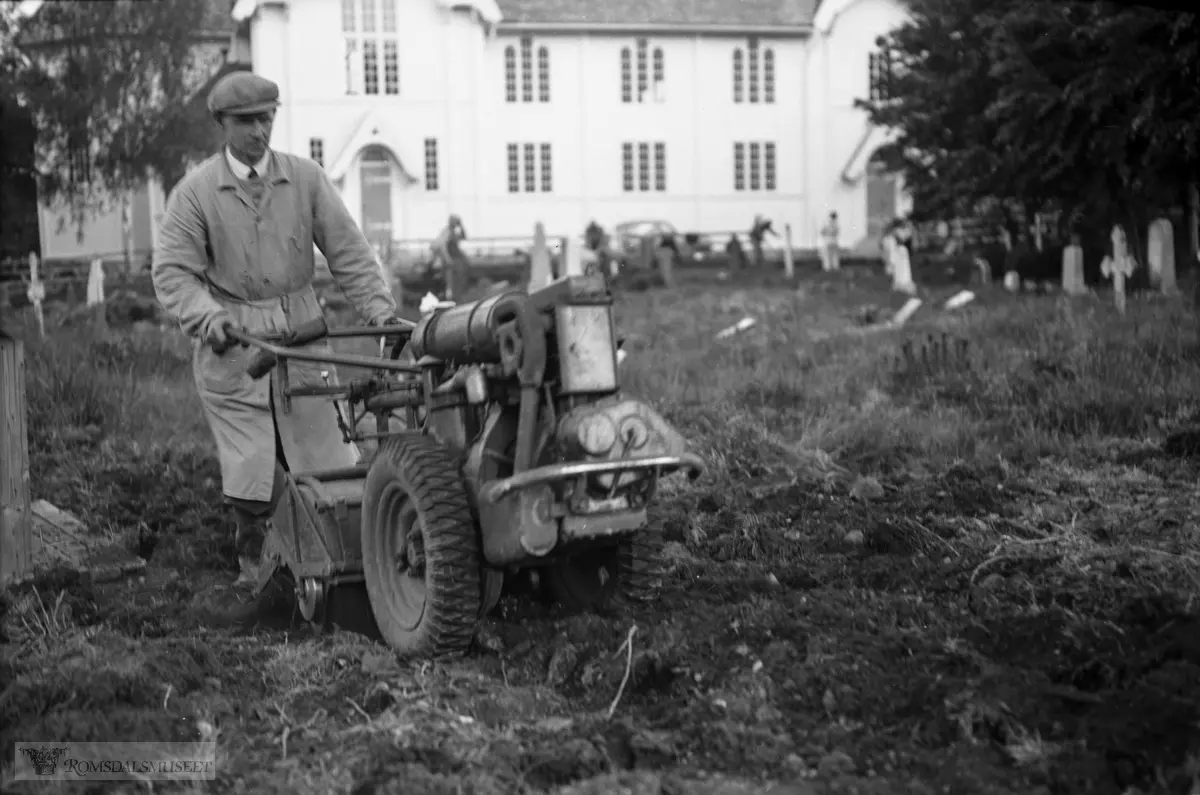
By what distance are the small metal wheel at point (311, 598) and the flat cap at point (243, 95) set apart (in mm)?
1975

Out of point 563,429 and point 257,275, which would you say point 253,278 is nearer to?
point 257,275

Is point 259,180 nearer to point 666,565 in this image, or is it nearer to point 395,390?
point 395,390

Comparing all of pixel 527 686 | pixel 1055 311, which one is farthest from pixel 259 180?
pixel 1055 311

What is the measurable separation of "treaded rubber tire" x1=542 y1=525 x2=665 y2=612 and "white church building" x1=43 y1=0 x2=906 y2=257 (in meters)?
37.5

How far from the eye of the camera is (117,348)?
13734 millimetres

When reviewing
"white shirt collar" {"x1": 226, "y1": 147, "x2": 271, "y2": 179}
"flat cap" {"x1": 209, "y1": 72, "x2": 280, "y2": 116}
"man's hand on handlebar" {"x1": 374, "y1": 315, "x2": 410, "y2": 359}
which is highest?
"flat cap" {"x1": 209, "y1": 72, "x2": 280, "y2": 116}

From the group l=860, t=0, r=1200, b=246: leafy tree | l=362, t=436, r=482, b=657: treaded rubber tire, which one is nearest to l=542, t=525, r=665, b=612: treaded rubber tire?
l=362, t=436, r=482, b=657: treaded rubber tire

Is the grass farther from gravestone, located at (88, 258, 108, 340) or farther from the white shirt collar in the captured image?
gravestone, located at (88, 258, 108, 340)

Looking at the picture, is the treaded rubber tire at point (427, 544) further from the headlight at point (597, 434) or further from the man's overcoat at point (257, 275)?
the man's overcoat at point (257, 275)

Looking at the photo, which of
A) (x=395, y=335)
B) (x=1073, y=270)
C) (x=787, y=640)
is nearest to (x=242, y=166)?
(x=395, y=335)

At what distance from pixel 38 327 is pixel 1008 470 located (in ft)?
38.7

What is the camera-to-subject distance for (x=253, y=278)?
6.74 metres

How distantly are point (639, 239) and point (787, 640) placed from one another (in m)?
34.3

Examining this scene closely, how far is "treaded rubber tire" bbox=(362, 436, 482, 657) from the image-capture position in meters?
5.21
